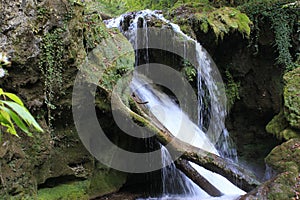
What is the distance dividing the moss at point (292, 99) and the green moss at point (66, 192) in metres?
3.57

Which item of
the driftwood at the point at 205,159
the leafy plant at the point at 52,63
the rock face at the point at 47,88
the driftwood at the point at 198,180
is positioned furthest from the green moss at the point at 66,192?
the driftwood at the point at 198,180

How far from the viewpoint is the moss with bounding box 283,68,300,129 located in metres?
4.96

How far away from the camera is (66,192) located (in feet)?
13.7


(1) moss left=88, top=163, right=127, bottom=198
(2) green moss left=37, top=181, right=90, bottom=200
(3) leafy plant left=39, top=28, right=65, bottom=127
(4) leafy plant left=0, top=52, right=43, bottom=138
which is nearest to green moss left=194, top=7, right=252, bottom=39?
(1) moss left=88, top=163, right=127, bottom=198

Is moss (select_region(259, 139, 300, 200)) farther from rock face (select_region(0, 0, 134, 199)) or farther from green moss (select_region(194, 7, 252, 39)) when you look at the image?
green moss (select_region(194, 7, 252, 39))

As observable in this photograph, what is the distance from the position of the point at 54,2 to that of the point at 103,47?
3.44ft

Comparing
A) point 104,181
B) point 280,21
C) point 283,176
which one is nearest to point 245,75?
point 280,21

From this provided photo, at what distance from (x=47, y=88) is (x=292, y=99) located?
416cm

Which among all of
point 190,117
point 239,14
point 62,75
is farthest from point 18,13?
point 239,14

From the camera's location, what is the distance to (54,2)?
3725 mm

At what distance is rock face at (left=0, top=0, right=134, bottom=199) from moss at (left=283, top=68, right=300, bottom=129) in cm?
291

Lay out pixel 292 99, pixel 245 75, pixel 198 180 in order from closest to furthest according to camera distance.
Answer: pixel 198 180 → pixel 292 99 → pixel 245 75

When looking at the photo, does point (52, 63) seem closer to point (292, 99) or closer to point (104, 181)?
point (104, 181)

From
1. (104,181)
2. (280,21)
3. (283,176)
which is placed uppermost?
(280,21)
